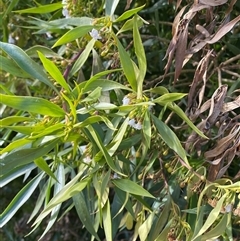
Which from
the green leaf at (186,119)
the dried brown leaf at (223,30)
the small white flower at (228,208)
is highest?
the dried brown leaf at (223,30)

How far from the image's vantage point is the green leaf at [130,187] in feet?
2.28

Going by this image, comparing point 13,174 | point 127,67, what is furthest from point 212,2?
point 13,174

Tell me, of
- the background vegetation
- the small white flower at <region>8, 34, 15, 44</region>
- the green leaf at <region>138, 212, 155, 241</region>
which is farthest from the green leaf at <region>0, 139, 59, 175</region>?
the small white flower at <region>8, 34, 15, 44</region>

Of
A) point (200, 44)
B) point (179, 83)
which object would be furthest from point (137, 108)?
point (179, 83)

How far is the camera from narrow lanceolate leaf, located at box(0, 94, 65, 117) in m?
0.60

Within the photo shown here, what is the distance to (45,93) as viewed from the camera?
1062 millimetres

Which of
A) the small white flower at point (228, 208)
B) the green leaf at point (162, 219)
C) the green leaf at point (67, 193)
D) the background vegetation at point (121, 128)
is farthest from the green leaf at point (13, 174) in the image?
the small white flower at point (228, 208)

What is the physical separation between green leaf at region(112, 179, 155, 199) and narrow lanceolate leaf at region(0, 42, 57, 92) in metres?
0.16

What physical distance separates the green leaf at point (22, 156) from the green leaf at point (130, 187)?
0.12 metres

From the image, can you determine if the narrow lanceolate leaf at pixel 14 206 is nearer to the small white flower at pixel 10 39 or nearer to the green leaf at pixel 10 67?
the green leaf at pixel 10 67

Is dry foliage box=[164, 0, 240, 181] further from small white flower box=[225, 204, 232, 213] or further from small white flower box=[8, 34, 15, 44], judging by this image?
small white flower box=[8, 34, 15, 44]

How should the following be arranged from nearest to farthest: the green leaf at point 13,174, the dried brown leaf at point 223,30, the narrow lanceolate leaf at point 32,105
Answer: the narrow lanceolate leaf at point 32,105
the dried brown leaf at point 223,30
the green leaf at point 13,174

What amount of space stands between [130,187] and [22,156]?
161mm

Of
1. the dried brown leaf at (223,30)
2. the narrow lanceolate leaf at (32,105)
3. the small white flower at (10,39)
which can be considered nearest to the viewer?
the narrow lanceolate leaf at (32,105)
